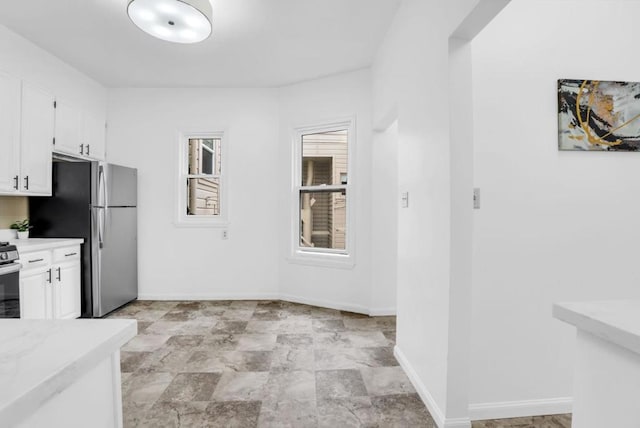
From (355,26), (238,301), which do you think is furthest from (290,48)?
(238,301)

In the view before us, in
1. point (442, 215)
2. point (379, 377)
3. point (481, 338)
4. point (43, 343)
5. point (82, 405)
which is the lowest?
point (379, 377)

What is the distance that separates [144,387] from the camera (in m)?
2.35

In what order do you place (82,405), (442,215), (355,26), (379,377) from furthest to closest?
1. (355,26)
2. (379,377)
3. (442,215)
4. (82,405)

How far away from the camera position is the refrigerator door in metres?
3.78

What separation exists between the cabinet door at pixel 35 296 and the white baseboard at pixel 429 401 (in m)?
3.20

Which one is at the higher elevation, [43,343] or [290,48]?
[290,48]

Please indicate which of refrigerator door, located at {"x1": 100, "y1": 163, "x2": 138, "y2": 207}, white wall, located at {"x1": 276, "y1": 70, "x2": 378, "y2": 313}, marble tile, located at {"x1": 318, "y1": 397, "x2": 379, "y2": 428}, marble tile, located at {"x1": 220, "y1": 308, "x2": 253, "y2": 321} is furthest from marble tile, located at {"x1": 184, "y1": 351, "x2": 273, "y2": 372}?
refrigerator door, located at {"x1": 100, "y1": 163, "x2": 138, "y2": 207}

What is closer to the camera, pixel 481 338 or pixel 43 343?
pixel 43 343

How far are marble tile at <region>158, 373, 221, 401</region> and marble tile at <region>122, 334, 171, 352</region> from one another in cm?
65

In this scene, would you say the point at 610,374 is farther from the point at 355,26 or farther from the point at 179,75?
the point at 179,75

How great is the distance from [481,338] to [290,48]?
10.2ft

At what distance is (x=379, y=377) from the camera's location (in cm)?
248

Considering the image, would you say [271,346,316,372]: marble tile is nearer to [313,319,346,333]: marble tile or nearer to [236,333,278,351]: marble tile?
[236,333,278,351]: marble tile

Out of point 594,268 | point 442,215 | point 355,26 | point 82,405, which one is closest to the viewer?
point 82,405
